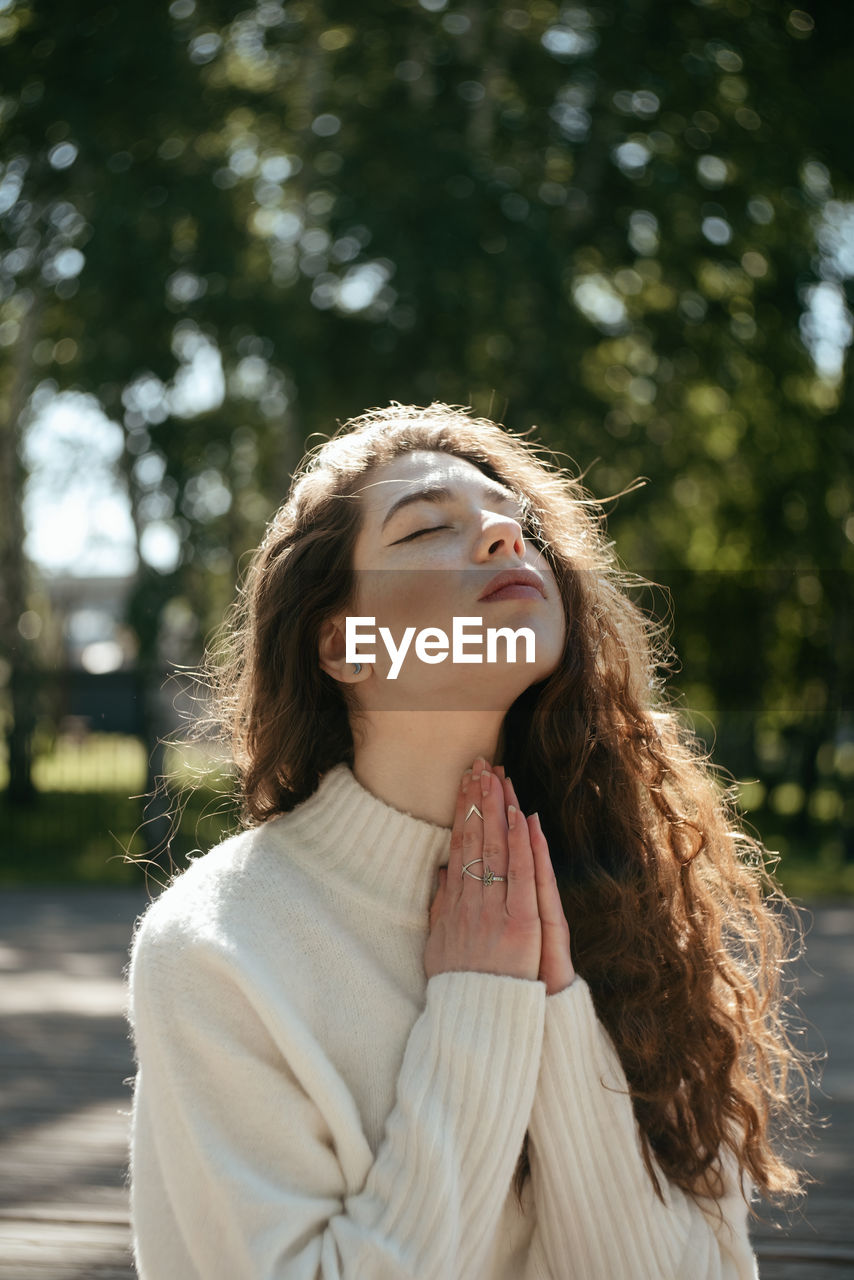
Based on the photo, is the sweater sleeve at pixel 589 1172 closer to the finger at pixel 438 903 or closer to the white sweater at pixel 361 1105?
the white sweater at pixel 361 1105

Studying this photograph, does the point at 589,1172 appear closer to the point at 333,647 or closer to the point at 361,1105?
the point at 361,1105

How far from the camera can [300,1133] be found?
4.22 ft

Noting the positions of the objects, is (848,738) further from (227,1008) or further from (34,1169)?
(227,1008)

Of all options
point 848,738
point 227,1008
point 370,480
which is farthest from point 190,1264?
point 848,738

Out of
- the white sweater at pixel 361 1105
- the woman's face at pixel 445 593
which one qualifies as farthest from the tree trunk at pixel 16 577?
the white sweater at pixel 361 1105

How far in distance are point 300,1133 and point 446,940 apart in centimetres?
29

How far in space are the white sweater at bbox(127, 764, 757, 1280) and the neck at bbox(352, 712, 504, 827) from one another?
8 centimetres

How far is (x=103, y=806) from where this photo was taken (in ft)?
36.4

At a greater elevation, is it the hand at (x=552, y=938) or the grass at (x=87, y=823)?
the hand at (x=552, y=938)

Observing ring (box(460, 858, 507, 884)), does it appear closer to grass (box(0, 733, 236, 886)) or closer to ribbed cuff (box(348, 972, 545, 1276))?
ribbed cuff (box(348, 972, 545, 1276))

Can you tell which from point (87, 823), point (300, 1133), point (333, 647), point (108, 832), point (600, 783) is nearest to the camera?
point (300, 1133)

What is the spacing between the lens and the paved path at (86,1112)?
2.48 meters

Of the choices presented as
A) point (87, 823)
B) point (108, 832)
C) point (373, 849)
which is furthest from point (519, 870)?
point (87, 823)

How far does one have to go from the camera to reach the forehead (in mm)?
1577
